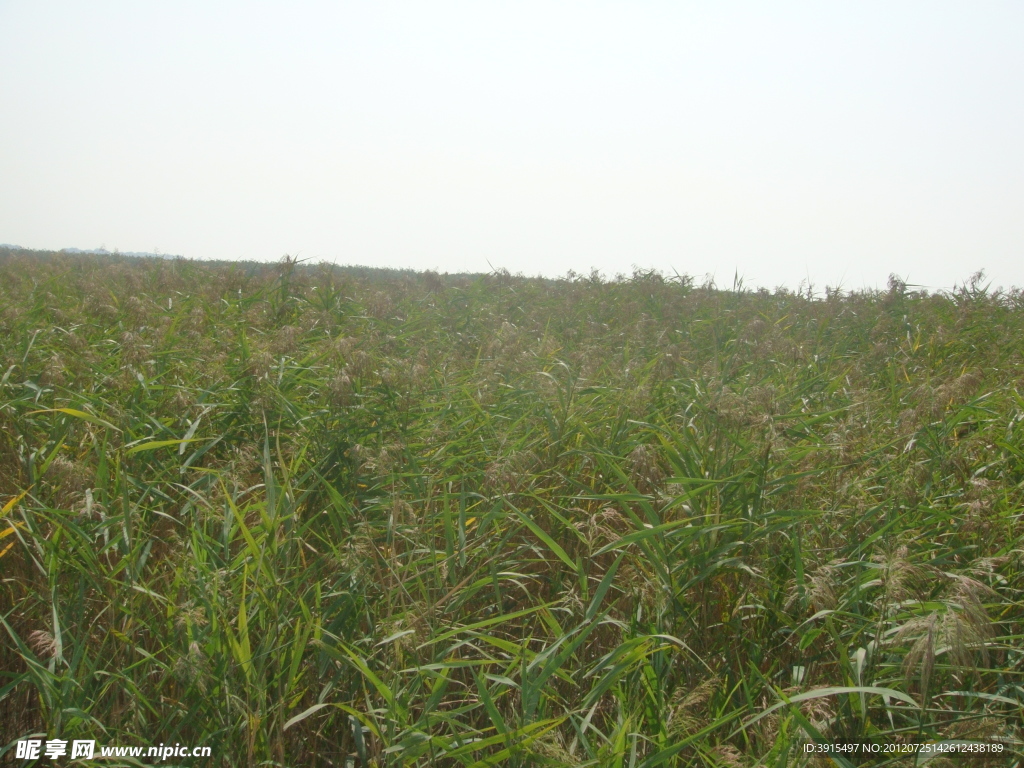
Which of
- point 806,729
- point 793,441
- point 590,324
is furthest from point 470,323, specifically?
point 806,729

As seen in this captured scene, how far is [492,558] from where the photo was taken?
7.00 feet

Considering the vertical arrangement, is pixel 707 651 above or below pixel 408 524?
below

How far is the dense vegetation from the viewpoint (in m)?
1.72

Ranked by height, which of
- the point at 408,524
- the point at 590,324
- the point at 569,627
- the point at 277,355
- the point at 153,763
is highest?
the point at 590,324

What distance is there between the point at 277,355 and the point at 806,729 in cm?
275

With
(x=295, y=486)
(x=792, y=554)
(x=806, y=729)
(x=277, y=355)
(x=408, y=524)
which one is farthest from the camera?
(x=277, y=355)

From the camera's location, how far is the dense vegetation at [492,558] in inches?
67.6

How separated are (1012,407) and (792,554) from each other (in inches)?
69.8

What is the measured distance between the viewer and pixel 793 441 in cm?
303

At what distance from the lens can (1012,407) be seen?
122 inches

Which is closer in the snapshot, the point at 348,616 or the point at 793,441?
the point at 348,616

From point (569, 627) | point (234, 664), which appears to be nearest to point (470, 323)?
point (569, 627)

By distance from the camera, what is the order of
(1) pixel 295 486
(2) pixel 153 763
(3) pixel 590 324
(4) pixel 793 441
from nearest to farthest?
(2) pixel 153 763 < (1) pixel 295 486 < (4) pixel 793 441 < (3) pixel 590 324

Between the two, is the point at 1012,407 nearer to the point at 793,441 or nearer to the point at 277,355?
the point at 793,441
